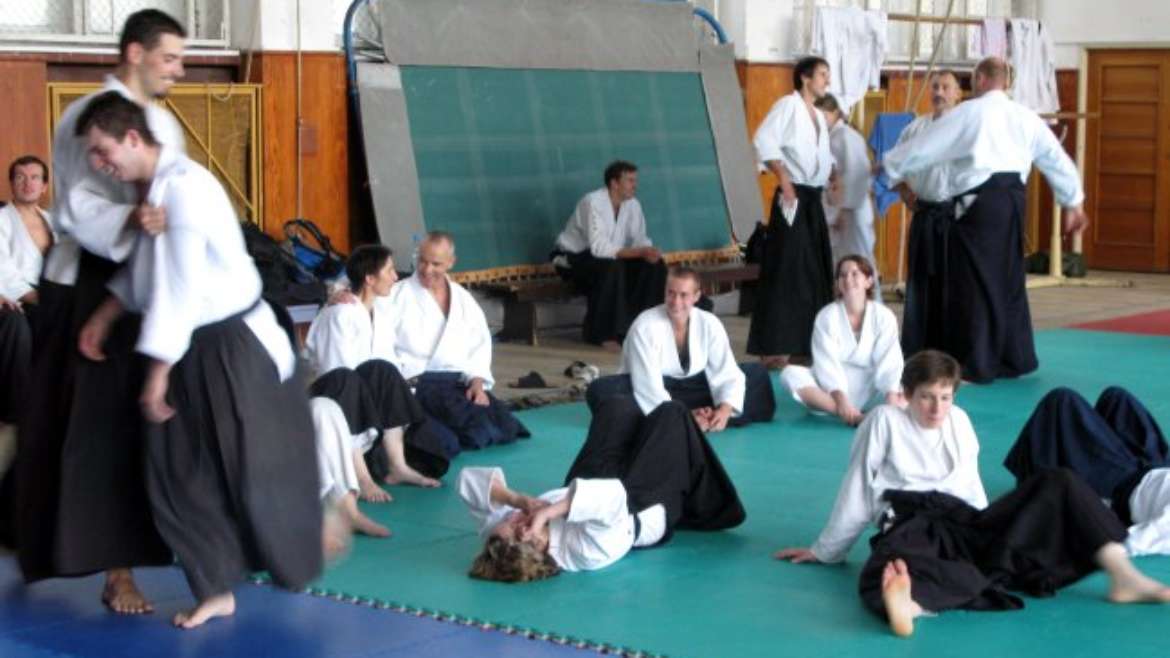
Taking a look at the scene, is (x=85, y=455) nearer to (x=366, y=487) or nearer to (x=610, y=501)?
(x=610, y=501)

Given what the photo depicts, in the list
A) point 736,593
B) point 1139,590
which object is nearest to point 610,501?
point 736,593

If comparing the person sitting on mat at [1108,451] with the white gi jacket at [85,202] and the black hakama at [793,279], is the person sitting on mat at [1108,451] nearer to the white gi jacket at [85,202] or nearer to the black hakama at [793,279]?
the white gi jacket at [85,202]

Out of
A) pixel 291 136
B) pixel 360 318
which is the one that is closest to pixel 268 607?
pixel 360 318

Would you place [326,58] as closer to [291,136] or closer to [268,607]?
[291,136]

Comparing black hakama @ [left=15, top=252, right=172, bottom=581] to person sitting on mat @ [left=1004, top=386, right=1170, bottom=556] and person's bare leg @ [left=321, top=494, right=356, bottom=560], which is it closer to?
person's bare leg @ [left=321, top=494, right=356, bottom=560]

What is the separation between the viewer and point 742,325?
11.8 m

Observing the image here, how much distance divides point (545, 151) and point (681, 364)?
410 cm

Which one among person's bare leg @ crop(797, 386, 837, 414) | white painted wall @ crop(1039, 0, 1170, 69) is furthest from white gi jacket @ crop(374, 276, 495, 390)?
white painted wall @ crop(1039, 0, 1170, 69)

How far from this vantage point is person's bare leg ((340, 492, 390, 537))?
5.76 metres

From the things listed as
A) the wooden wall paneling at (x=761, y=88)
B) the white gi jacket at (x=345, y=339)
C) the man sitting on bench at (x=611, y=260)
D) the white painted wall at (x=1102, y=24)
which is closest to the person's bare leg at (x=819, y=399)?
the white gi jacket at (x=345, y=339)

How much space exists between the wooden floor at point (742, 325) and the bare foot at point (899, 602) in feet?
12.8

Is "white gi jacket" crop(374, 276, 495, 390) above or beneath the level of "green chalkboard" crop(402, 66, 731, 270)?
beneath

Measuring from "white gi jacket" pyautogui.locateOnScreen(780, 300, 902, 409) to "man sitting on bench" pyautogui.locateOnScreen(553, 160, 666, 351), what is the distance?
2.64 metres

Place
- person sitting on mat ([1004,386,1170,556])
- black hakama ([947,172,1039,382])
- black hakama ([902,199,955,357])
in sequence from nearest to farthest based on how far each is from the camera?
person sitting on mat ([1004,386,1170,556]) < black hakama ([947,172,1039,382]) < black hakama ([902,199,955,357])
